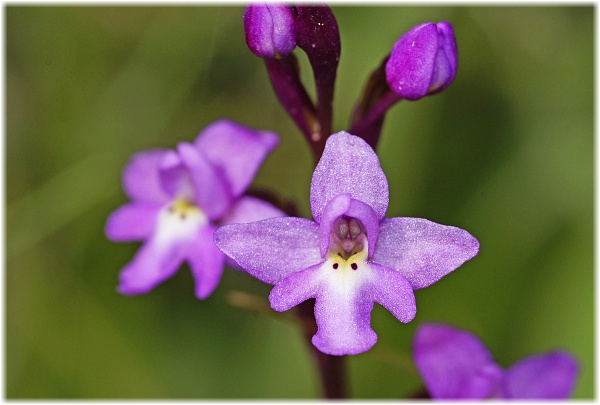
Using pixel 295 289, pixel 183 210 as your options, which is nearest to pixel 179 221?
pixel 183 210

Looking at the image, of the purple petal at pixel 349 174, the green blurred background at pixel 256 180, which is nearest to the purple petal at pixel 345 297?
the purple petal at pixel 349 174

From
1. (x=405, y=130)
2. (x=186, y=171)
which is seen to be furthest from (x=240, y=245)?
(x=405, y=130)

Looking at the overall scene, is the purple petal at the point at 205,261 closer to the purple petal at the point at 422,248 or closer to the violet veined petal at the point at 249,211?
the violet veined petal at the point at 249,211

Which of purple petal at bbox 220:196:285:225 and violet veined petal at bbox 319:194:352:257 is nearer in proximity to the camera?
violet veined petal at bbox 319:194:352:257

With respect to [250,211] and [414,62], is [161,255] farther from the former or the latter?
[414,62]

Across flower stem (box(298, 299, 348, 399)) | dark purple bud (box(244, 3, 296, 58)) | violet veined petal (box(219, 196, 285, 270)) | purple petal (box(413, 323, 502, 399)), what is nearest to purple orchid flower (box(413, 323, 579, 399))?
purple petal (box(413, 323, 502, 399))

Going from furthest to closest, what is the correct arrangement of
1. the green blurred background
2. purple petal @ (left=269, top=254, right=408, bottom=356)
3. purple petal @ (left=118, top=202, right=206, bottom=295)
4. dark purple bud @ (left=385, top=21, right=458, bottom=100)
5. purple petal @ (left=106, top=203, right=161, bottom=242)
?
the green blurred background
purple petal @ (left=106, top=203, right=161, bottom=242)
purple petal @ (left=118, top=202, right=206, bottom=295)
dark purple bud @ (left=385, top=21, right=458, bottom=100)
purple petal @ (left=269, top=254, right=408, bottom=356)

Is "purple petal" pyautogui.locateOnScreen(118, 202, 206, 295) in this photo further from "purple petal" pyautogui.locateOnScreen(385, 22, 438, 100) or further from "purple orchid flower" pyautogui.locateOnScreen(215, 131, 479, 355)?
"purple petal" pyautogui.locateOnScreen(385, 22, 438, 100)
